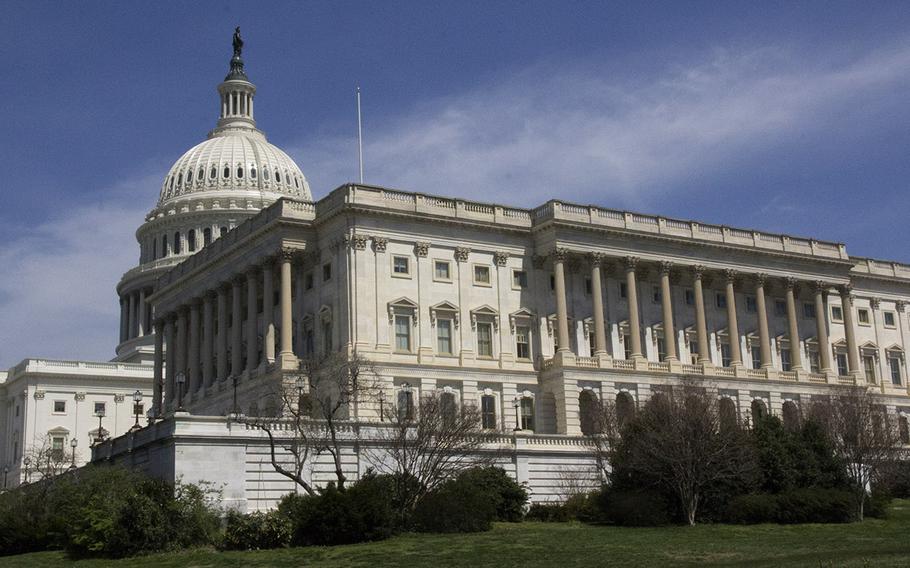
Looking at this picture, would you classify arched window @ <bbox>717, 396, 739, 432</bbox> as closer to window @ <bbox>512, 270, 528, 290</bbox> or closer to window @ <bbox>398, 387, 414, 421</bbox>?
window @ <bbox>398, 387, 414, 421</bbox>

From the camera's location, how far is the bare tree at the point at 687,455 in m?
57.3

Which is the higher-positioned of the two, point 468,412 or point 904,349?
point 904,349

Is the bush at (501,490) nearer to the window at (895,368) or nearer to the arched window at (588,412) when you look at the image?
the arched window at (588,412)

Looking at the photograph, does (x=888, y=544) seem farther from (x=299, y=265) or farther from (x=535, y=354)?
(x=299, y=265)

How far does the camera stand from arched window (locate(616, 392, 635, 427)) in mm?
69812

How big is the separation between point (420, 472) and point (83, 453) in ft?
272

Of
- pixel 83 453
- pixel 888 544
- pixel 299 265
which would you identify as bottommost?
pixel 888 544

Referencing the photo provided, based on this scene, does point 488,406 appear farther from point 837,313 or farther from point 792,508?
point 837,313

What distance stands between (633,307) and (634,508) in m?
34.9

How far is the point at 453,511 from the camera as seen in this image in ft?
172

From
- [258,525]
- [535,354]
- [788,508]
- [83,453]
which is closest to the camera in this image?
[258,525]

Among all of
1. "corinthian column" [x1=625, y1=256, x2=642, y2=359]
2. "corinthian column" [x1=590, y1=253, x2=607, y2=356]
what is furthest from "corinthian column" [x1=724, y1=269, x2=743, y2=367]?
"corinthian column" [x1=590, y1=253, x2=607, y2=356]

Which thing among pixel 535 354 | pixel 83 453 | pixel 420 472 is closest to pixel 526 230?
pixel 535 354

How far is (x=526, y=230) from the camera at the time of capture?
88438 millimetres
